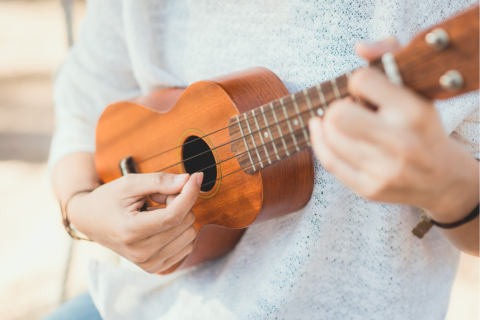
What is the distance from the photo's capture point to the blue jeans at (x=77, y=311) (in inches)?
34.0

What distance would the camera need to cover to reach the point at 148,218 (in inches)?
23.6

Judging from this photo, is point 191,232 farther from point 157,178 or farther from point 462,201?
point 462,201

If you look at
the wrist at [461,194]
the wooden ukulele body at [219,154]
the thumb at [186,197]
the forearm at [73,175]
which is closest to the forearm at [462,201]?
the wrist at [461,194]

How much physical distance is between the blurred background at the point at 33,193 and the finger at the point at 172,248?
1.53 feet

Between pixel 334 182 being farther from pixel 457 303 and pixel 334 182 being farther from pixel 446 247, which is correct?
pixel 457 303

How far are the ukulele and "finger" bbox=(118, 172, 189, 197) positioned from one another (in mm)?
63

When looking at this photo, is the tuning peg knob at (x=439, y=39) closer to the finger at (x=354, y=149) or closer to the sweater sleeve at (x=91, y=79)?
the finger at (x=354, y=149)

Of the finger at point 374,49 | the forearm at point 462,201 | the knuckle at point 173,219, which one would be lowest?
the knuckle at point 173,219

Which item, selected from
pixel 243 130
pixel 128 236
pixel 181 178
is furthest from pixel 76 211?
pixel 243 130

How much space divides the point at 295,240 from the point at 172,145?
0.32m

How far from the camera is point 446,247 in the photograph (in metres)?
0.67

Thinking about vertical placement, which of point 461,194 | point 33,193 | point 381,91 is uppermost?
point 381,91

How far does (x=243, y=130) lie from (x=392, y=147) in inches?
10.1

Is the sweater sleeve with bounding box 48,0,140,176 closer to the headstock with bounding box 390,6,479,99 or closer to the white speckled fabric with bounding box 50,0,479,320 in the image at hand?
the white speckled fabric with bounding box 50,0,479,320
